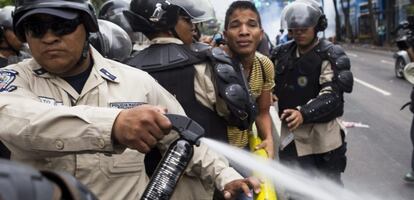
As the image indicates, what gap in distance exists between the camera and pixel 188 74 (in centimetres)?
271

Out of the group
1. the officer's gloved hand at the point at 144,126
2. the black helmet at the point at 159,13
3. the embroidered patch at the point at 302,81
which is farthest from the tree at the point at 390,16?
the officer's gloved hand at the point at 144,126

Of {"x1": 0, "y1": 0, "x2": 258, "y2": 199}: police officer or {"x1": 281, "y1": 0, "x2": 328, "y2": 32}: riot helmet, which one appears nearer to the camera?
{"x1": 0, "y1": 0, "x2": 258, "y2": 199}: police officer

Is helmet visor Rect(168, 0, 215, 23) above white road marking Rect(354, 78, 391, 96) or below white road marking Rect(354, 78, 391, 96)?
above

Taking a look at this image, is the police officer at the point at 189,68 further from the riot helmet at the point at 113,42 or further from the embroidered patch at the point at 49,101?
the embroidered patch at the point at 49,101

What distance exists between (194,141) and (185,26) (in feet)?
4.83

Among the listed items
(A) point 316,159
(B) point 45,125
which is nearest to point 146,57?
(B) point 45,125

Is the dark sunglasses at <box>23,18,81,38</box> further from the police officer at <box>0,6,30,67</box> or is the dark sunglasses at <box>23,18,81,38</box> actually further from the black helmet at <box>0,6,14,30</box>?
the black helmet at <box>0,6,14,30</box>

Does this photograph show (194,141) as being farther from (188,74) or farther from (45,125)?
(188,74)

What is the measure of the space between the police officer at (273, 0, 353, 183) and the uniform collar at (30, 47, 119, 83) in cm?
227

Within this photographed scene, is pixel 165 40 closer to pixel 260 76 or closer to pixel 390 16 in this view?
pixel 260 76

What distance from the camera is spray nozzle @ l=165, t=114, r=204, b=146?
152 centimetres

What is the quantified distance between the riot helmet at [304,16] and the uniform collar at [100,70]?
2449 mm

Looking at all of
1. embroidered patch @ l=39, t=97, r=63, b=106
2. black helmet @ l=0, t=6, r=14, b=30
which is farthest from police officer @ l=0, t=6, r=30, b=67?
embroidered patch @ l=39, t=97, r=63, b=106

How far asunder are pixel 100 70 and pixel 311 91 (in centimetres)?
262
